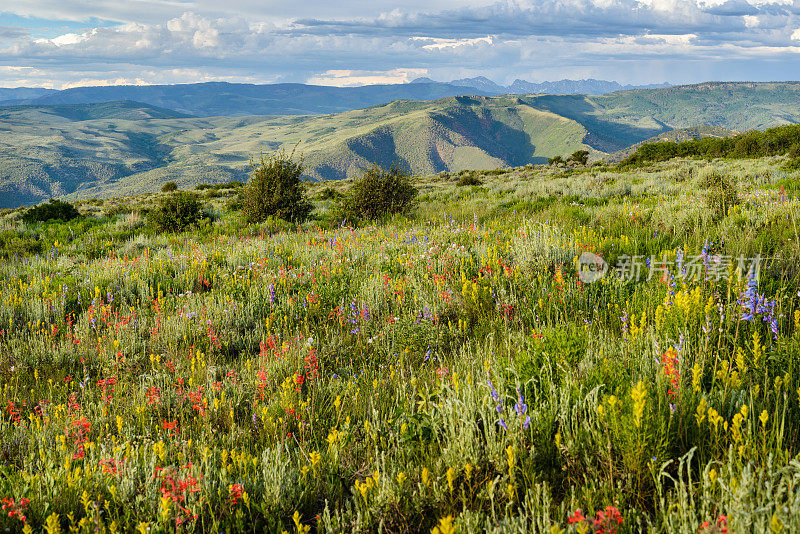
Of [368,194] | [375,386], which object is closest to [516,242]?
[375,386]

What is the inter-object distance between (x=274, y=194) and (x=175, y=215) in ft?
9.09

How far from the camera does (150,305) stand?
5410 mm

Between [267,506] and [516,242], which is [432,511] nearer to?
[267,506]

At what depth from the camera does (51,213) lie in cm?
1555

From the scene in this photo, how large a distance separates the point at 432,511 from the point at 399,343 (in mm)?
1792

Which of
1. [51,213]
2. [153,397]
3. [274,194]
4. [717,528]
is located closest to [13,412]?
[153,397]

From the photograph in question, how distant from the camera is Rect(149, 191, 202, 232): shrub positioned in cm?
1248

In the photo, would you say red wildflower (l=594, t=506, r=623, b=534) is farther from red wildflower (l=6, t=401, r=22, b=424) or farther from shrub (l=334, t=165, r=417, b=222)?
shrub (l=334, t=165, r=417, b=222)

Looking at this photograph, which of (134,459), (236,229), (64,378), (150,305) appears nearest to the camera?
(134,459)

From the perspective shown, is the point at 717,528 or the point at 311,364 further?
the point at 311,364

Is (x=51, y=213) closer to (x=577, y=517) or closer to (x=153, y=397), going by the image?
(x=153, y=397)

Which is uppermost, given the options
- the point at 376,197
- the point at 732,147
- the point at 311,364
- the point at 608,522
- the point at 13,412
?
the point at 732,147

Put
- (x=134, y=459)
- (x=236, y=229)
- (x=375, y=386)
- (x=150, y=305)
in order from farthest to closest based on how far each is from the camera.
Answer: (x=236, y=229) < (x=150, y=305) < (x=375, y=386) < (x=134, y=459)

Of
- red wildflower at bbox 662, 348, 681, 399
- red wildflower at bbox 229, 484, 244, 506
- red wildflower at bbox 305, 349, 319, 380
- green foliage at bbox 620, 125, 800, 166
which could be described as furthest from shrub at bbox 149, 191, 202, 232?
green foliage at bbox 620, 125, 800, 166
